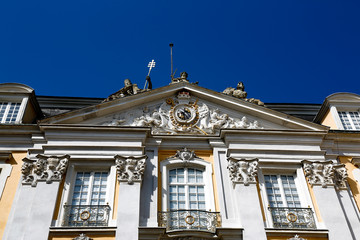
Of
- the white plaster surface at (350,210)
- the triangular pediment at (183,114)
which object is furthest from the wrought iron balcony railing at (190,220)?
the white plaster surface at (350,210)

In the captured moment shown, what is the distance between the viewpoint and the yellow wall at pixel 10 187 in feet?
47.2

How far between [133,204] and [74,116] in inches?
193

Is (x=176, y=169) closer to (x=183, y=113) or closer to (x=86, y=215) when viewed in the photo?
(x=183, y=113)

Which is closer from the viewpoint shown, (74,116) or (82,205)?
(82,205)

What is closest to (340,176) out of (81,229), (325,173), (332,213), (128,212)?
(325,173)

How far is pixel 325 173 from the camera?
633 inches

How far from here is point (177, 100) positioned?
18.5 meters

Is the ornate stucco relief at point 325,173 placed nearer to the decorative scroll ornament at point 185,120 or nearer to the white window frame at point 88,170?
the decorative scroll ornament at point 185,120

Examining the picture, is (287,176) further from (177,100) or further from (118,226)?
(118,226)

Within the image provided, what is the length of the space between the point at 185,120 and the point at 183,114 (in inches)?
13.6

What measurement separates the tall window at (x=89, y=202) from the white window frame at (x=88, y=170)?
0.41 feet

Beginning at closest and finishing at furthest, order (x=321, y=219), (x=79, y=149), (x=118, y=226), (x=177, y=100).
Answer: (x=118, y=226) → (x=321, y=219) → (x=79, y=149) → (x=177, y=100)

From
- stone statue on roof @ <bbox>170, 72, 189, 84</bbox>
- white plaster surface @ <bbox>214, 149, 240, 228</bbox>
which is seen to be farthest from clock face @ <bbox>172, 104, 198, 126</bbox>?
white plaster surface @ <bbox>214, 149, 240, 228</bbox>

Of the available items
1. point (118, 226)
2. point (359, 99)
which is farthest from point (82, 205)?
point (359, 99)
